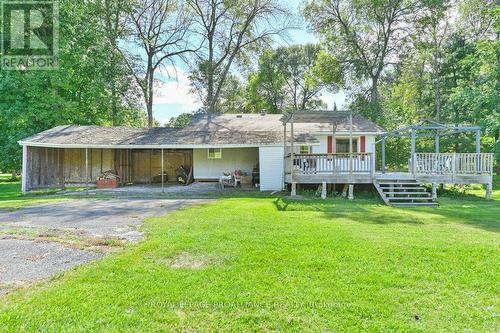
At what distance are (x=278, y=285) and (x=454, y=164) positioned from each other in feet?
38.2

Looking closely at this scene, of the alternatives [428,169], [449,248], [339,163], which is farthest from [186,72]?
[449,248]

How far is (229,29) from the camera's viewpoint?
94.6ft

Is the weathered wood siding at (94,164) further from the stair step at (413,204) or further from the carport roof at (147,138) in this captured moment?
the stair step at (413,204)

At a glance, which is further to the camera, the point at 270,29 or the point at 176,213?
the point at 270,29

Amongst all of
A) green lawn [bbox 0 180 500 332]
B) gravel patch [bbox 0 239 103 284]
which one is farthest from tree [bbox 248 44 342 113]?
gravel patch [bbox 0 239 103 284]

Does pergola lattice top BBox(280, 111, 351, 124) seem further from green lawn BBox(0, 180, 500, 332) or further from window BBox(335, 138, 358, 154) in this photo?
green lawn BBox(0, 180, 500, 332)

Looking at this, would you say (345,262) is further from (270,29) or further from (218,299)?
(270,29)

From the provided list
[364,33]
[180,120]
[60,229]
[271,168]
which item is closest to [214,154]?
[271,168]

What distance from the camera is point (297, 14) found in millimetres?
27469

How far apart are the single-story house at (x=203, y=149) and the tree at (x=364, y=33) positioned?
7.80 meters

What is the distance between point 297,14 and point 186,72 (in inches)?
430

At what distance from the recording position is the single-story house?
15.3m

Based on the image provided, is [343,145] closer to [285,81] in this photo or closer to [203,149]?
[203,149]

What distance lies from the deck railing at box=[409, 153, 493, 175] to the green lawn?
6.73 meters
